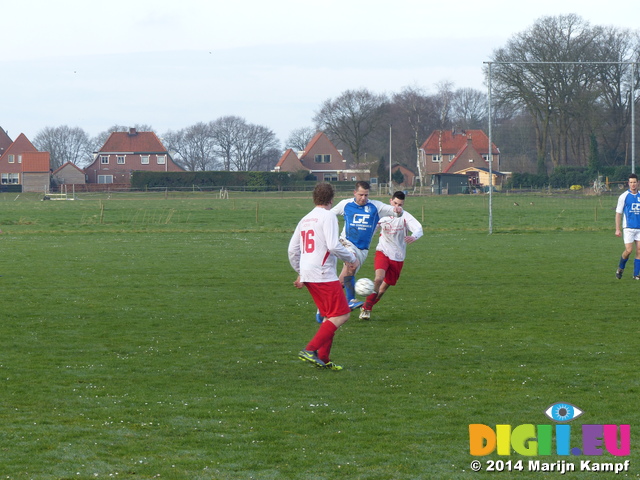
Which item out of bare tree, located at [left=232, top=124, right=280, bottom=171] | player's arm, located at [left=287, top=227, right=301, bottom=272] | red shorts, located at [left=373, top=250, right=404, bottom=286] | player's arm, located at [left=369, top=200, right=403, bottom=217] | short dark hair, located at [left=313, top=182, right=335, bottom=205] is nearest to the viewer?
short dark hair, located at [left=313, top=182, right=335, bottom=205]

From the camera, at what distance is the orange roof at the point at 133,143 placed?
112 m

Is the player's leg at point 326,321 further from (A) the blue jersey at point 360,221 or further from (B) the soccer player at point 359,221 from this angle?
(A) the blue jersey at point 360,221

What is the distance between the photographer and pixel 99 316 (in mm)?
12070

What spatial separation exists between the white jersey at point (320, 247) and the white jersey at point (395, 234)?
3.46 meters

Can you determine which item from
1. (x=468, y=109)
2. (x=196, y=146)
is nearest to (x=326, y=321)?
(x=468, y=109)

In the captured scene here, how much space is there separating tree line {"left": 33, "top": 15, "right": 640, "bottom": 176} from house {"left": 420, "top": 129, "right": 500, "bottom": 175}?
5.16 ft

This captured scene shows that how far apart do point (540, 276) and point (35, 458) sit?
13.1 metres

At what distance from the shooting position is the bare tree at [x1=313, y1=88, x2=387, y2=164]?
9406cm

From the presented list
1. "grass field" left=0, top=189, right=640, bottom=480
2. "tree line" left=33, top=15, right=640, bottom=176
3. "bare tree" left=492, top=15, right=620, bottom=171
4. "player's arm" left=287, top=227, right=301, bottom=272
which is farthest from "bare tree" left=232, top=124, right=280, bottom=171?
"player's arm" left=287, top=227, right=301, bottom=272

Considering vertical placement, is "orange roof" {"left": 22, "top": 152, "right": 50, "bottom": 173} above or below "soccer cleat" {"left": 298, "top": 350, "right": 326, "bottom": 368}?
above

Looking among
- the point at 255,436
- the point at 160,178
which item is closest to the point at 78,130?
the point at 160,178

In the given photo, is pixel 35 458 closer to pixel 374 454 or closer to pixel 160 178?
pixel 374 454

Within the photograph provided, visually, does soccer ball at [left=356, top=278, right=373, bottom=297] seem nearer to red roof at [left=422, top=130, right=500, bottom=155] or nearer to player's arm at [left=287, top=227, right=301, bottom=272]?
player's arm at [left=287, top=227, right=301, bottom=272]

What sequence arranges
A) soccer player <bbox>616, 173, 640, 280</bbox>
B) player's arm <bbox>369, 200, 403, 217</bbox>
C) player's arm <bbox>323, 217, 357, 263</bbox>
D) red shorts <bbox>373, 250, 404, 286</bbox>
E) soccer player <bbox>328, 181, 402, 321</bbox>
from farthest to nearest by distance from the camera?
soccer player <bbox>616, 173, 640, 280</bbox>
red shorts <bbox>373, 250, 404, 286</bbox>
player's arm <bbox>369, 200, 403, 217</bbox>
soccer player <bbox>328, 181, 402, 321</bbox>
player's arm <bbox>323, 217, 357, 263</bbox>
